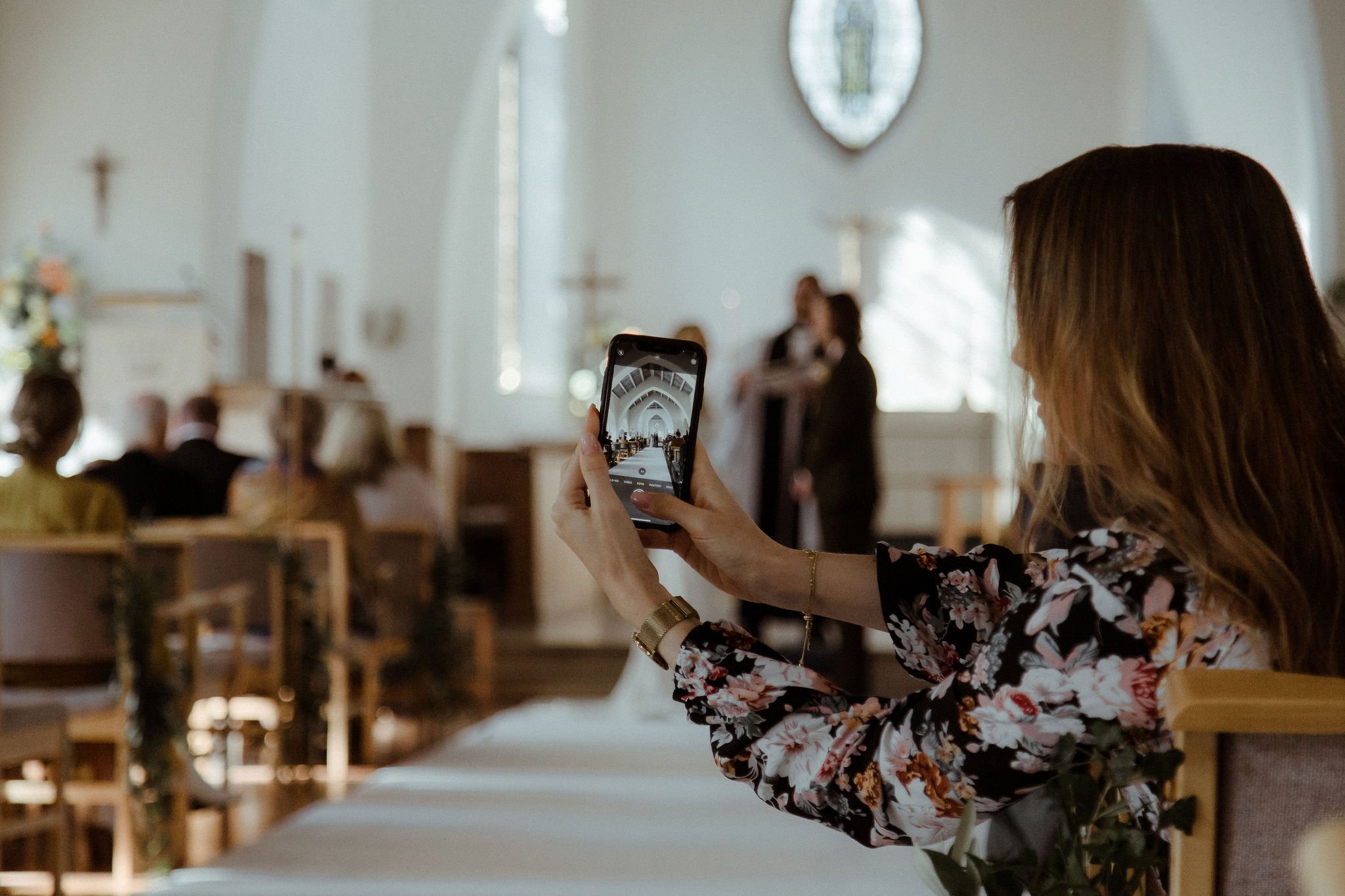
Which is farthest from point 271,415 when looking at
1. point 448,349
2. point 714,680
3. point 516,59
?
point 516,59

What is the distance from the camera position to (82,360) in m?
6.16

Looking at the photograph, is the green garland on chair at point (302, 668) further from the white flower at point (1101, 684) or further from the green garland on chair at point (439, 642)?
the white flower at point (1101, 684)

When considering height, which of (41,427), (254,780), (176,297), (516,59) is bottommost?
(254,780)

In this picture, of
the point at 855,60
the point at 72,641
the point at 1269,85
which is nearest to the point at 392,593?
the point at 72,641

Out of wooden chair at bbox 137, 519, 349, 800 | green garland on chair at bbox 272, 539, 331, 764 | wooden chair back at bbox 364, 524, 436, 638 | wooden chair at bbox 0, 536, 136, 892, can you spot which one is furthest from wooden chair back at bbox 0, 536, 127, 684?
wooden chair back at bbox 364, 524, 436, 638

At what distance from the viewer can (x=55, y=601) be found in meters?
3.17

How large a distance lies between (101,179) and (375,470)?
206 centimetres

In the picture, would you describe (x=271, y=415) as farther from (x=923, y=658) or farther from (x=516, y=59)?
(x=516, y=59)

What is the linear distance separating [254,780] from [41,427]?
168cm

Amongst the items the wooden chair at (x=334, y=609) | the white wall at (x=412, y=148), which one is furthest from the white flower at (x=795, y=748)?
the white wall at (x=412, y=148)

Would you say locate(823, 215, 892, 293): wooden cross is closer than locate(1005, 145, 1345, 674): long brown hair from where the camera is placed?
No

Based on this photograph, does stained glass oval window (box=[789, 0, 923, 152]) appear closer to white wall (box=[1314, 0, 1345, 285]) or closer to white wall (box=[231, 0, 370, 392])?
white wall (box=[231, 0, 370, 392])

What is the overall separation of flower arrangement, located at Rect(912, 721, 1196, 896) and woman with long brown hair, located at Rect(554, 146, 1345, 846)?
3cm

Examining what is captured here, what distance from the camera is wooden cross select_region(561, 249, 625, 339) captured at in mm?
10594
